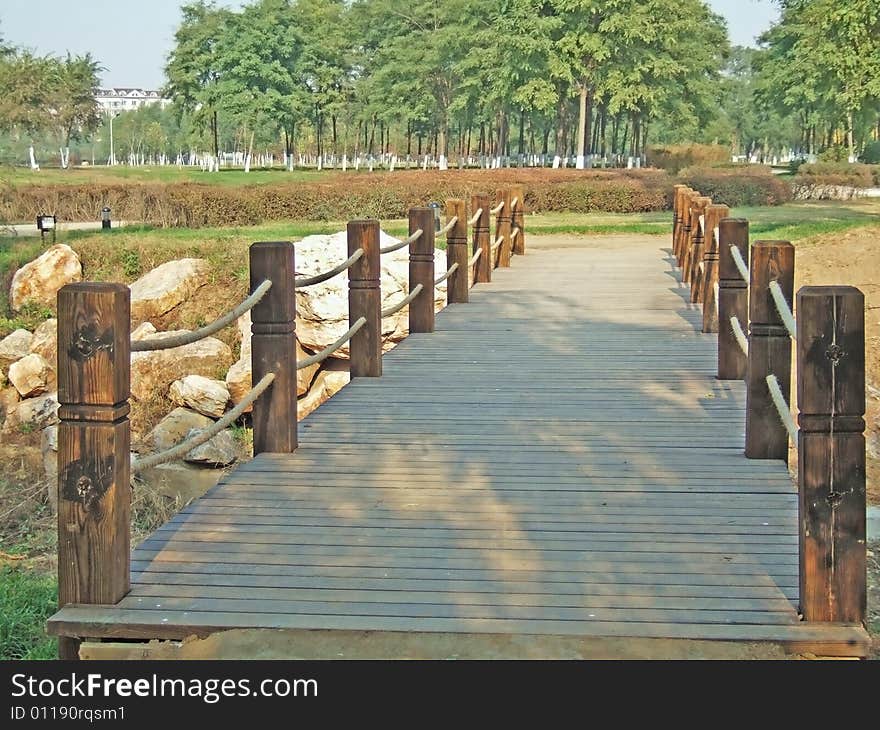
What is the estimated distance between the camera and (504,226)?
1819 centimetres

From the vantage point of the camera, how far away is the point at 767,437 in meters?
6.38

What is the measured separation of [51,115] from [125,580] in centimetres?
8542

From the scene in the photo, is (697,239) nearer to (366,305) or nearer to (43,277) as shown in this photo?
(366,305)

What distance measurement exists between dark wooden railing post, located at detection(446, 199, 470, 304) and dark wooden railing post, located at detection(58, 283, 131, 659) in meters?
9.16

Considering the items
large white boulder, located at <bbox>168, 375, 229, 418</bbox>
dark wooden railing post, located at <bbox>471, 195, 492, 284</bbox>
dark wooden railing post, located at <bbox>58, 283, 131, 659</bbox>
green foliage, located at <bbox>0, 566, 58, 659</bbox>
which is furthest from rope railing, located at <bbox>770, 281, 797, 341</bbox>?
large white boulder, located at <bbox>168, 375, 229, 418</bbox>

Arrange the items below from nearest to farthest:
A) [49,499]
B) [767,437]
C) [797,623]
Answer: [797,623] < [767,437] < [49,499]

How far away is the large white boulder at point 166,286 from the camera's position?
68.0 feet

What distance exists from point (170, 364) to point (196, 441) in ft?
46.0

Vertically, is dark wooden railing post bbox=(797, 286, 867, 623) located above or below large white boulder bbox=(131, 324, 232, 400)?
above

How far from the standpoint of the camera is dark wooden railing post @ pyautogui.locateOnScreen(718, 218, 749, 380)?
8.72 metres

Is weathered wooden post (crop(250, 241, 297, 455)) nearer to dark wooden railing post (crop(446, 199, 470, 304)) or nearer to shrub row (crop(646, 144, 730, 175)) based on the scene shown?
dark wooden railing post (crop(446, 199, 470, 304))
